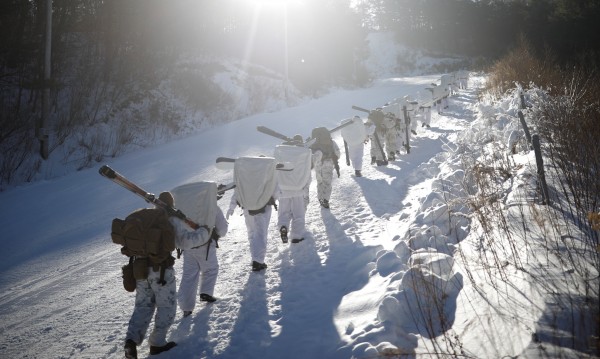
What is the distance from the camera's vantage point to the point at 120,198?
9.27m

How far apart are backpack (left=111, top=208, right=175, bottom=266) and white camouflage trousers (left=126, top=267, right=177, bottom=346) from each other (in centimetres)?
23

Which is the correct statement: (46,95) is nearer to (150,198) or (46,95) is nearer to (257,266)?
(257,266)

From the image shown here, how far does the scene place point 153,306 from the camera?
3660 millimetres

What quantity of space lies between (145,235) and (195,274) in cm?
116

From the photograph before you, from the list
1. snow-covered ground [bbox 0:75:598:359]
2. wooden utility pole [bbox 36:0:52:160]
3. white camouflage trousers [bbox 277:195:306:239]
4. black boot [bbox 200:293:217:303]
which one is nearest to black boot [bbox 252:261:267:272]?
snow-covered ground [bbox 0:75:598:359]

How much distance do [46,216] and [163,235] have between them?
685 cm

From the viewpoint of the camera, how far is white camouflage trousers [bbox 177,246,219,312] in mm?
4246

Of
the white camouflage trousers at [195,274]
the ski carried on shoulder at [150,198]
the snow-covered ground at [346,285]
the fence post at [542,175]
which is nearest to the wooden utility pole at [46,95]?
the snow-covered ground at [346,285]

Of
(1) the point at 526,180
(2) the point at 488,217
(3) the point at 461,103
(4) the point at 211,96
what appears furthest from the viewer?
(3) the point at 461,103

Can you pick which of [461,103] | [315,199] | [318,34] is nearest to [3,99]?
[315,199]

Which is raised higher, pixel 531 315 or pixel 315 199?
pixel 531 315

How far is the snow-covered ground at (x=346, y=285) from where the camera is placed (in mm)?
2764

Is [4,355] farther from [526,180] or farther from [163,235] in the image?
[526,180]

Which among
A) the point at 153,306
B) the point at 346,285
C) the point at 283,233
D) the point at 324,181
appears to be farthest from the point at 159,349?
the point at 324,181
